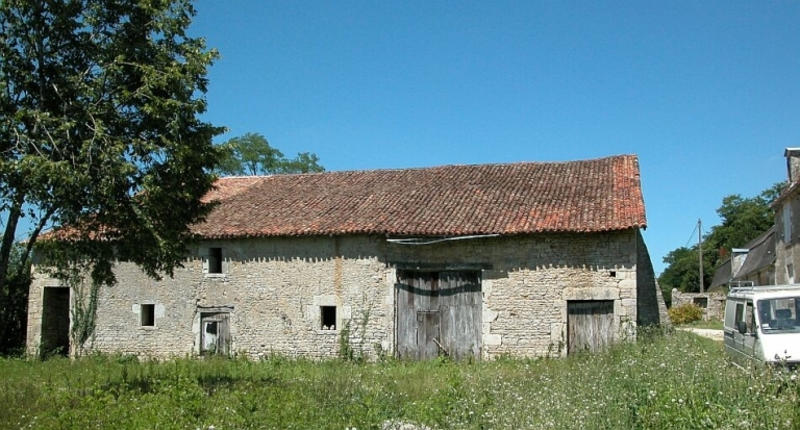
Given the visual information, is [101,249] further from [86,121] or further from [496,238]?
[496,238]

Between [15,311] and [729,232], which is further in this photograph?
[729,232]

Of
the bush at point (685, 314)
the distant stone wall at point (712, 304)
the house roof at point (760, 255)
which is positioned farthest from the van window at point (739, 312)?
the distant stone wall at point (712, 304)

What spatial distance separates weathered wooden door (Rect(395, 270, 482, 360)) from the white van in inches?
260

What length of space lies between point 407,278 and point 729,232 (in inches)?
2101

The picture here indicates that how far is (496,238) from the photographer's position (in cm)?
1708

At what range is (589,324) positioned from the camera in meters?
16.6

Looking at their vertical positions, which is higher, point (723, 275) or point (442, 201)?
point (442, 201)

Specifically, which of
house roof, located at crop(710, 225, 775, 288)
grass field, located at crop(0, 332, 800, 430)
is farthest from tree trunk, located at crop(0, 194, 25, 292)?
house roof, located at crop(710, 225, 775, 288)

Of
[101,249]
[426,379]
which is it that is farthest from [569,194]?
[101,249]

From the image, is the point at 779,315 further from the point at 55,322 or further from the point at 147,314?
the point at 55,322

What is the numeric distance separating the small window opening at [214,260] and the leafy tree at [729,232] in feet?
164

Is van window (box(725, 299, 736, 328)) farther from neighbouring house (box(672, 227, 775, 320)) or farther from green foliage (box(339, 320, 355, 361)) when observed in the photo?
neighbouring house (box(672, 227, 775, 320))

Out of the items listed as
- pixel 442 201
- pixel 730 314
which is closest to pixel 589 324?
pixel 730 314

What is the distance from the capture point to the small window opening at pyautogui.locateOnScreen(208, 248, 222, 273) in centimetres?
1923
